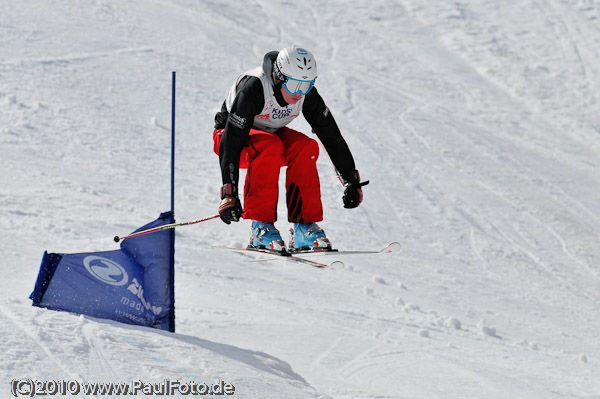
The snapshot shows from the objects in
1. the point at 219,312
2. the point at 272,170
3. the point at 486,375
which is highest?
the point at 272,170

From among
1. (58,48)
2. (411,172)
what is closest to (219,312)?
(411,172)

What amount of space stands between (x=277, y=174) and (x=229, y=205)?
58cm

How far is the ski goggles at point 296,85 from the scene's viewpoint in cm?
562

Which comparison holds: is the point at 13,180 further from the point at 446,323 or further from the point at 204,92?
the point at 446,323

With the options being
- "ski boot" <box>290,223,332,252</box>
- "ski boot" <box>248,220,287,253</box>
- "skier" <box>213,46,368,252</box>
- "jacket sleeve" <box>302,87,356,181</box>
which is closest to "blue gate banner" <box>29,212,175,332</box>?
"ski boot" <box>248,220,287,253</box>

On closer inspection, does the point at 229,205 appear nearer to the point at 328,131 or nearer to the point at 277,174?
the point at 277,174

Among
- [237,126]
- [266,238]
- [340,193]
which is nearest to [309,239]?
[266,238]

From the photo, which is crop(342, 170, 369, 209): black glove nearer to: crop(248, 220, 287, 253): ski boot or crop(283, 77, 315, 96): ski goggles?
crop(248, 220, 287, 253): ski boot

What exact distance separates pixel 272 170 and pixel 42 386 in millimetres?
2224

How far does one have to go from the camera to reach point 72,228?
32.8 feet

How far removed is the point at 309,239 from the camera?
19.9 ft

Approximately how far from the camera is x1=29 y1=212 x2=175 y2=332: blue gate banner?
6.18m

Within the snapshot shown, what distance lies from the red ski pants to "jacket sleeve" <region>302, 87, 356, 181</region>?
7.9 inches

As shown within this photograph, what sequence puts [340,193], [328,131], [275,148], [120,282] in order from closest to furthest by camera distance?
[275,148], [328,131], [120,282], [340,193]
